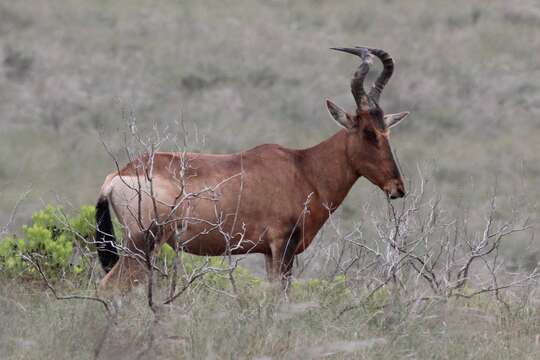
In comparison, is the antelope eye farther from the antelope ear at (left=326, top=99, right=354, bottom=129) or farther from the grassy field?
the grassy field

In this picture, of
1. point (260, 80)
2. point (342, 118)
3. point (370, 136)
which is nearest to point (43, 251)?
point (342, 118)

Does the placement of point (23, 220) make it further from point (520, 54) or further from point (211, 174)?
point (520, 54)

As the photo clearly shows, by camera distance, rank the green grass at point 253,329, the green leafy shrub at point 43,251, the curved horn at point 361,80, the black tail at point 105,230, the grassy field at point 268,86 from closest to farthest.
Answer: the green grass at point 253,329
the black tail at point 105,230
the green leafy shrub at point 43,251
the curved horn at point 361,80
the grassy field at point 268,86

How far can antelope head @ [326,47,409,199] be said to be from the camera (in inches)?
420

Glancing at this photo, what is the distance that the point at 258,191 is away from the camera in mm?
10375

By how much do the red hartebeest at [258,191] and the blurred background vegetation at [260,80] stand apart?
544 inches

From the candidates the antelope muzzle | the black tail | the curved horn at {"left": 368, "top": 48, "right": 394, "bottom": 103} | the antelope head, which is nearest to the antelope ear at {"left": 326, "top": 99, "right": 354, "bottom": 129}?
the antelope head

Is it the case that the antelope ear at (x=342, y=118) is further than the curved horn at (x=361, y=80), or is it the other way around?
the antelope ear at (x=342, y=118)

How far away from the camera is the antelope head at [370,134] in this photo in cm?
1066

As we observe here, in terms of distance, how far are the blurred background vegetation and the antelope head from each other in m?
13.8

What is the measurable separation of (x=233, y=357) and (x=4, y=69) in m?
25.2

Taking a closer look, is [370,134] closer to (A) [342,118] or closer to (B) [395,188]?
(A) [342,118]

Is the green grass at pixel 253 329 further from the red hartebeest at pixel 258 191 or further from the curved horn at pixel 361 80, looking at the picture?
the curved horn at pixel 361 80

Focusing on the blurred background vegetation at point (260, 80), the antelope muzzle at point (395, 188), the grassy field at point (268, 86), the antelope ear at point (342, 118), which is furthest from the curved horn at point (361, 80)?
the blurred background vegetation at point (260, 80)
